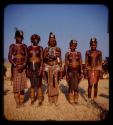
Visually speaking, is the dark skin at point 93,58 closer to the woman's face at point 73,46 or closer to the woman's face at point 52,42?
the woman's face at point 73,46

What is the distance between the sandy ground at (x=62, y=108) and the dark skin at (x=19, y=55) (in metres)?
0.15

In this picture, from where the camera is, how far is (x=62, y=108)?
213 centimetres

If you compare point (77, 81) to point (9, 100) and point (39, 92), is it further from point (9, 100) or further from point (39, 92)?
point (9, 100)

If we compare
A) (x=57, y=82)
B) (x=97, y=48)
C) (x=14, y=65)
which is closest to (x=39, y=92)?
(x=57, y=82)

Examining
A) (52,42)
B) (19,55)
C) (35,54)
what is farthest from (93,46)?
(19,55)

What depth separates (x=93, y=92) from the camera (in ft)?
7.09

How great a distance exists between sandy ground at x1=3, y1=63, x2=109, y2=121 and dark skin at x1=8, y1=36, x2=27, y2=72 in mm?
154

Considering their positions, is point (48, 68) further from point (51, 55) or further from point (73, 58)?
point (73, 58)

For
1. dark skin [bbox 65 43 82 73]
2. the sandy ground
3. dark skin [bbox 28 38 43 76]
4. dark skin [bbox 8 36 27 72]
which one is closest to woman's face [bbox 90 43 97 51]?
dark skin [bbox 65 43 82 73]

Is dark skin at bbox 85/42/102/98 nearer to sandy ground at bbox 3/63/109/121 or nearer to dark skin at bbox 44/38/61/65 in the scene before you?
sandy ground at bbox 3/63/109/121

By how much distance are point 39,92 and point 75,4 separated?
30.6 inches

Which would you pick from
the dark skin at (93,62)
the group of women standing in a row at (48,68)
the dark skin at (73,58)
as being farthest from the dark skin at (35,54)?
the dark skin at (93,62)

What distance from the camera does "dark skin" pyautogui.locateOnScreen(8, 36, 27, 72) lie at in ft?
7.04

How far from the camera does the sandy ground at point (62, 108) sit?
2102 mm
